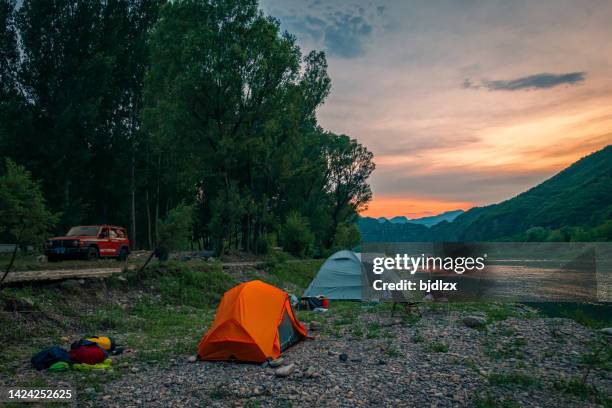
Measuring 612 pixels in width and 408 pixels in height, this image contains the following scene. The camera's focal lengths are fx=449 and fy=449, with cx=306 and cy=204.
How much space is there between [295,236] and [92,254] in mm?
24976

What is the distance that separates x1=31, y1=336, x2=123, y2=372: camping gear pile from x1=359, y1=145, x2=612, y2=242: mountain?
77.4 metres

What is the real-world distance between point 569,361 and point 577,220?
133 metres

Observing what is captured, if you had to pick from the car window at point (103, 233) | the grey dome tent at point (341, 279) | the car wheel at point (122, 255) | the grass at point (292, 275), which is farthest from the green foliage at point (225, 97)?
the grey dome tent at point (341, 279)

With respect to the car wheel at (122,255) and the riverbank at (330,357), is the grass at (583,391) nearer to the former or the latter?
the riverbank at (330,357)

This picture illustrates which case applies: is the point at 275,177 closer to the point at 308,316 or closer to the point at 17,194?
the point at 308,316

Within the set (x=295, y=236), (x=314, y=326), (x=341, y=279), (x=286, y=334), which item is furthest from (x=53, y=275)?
(x=295, y=236)

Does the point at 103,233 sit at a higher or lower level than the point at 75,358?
higher

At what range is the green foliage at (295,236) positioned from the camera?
153 feet

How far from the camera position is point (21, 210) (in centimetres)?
1284

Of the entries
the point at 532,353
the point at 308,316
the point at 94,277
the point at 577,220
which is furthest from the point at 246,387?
the point at 577,220

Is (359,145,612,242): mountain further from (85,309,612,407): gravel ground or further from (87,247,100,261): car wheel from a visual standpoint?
(85,309,612,407): gravel ground

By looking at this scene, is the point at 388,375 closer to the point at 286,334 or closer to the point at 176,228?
the point at 286,334

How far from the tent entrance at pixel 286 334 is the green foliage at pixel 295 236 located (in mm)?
33410

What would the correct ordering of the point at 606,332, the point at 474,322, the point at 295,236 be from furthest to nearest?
the point at 295,236, the point at 474,322, the point at 606,332
